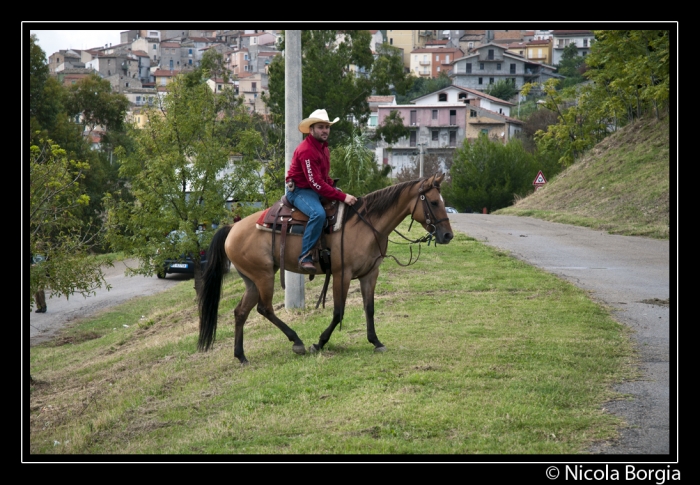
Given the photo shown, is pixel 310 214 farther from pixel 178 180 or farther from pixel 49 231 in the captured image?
pixel 178 180

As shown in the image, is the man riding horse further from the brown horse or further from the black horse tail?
the black horse tail

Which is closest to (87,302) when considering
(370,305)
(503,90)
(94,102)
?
(370,305)

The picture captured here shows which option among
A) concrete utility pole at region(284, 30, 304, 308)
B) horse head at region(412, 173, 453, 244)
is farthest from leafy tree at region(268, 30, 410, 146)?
horse head at region(412, 173, 453, 244)

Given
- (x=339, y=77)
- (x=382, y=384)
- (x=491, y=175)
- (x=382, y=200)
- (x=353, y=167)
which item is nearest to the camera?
(x=382, y=384)

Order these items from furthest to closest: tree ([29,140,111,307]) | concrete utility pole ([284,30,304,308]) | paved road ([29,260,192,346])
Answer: paved road ([29,260,192,346]), concrete utility pole ([284,30,304,308]), tree ([29,140,111,307])

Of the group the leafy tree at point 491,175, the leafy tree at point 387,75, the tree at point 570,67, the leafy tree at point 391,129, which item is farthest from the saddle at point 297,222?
the tree at point 570,67

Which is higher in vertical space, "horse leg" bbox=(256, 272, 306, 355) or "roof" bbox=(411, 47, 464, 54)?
"roof" bbox=(411, 47, 464, 54)

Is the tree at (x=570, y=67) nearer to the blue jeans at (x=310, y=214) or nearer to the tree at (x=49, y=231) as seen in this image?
the tree at (x=49, y=231)

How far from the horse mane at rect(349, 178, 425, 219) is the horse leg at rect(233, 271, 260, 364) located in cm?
162

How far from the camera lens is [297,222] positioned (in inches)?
394

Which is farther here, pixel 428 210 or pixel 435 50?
pixel 435 50

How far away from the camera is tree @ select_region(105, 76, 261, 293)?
19922 mm

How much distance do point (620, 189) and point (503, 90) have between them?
63427 mm
